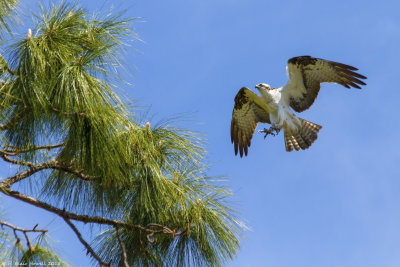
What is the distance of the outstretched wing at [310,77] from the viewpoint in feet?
16.9

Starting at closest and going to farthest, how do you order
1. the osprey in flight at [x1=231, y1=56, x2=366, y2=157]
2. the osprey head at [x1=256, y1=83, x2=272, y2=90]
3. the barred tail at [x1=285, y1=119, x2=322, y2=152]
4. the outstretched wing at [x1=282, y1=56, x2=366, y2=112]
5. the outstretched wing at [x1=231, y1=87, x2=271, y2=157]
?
the outstretched wing at [x1=282, y1=56, x2=366, y2=112]
the osprey in flight at [x1=231, y1=56, x2=366, y2=157]
the osprey head at [x1=256, y1=83, x2=272, y2=90]
the barred tail at [x1=285, y1=119, x2=322, y2=152]
the outstretched wing at [x1=231, y1=87, x2=271, y2=157]

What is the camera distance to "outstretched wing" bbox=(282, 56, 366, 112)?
5148mm

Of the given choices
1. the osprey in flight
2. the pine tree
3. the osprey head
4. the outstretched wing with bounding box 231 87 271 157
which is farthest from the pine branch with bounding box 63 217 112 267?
the outstretched wing with bounding box 231 87 271 157

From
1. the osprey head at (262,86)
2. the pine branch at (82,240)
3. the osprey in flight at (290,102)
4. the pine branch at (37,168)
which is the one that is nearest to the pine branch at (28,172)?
the pine branch at (37,168)

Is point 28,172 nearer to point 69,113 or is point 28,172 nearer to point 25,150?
point 25,150

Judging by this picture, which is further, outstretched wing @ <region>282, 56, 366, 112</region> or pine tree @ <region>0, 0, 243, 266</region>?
outstretched wing @ <region>282, 56, 366, 112</region>

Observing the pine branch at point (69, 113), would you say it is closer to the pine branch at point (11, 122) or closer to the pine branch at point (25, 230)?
the pine branch at point (11, 122)

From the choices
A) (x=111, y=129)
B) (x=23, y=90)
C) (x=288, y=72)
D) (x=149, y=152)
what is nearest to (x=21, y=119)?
(x=23, y=90)

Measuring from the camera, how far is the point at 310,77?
5520mm

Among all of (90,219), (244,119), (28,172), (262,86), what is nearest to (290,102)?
(262,86)

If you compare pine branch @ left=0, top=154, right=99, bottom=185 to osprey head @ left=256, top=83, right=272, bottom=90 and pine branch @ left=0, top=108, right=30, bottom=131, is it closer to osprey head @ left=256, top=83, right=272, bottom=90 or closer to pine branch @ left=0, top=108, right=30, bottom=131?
pine branch @ left=0, top=108, right=30, bottom=131

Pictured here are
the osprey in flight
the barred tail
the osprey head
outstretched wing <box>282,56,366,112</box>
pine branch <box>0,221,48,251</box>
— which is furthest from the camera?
the barred tail

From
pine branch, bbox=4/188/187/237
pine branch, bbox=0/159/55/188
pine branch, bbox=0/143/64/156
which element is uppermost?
pine branch, bbox=0/143/64/156

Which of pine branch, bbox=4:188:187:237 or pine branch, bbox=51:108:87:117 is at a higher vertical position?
pine branch, bbox=51:108:87:117
